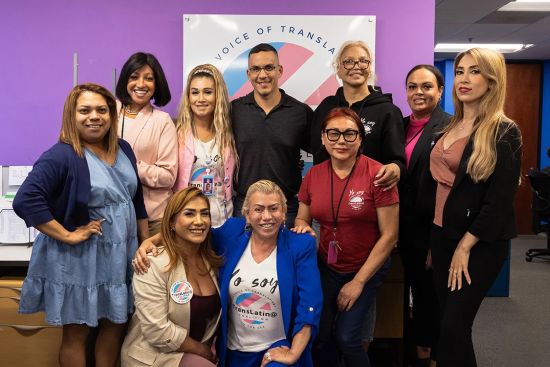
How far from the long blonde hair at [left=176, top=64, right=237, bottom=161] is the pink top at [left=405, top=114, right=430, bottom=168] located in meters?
0.88

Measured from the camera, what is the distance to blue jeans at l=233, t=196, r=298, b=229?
2.47 m

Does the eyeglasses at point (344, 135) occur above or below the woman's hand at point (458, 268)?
above

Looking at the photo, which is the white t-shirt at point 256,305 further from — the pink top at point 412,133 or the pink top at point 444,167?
the pink top at point 412,133

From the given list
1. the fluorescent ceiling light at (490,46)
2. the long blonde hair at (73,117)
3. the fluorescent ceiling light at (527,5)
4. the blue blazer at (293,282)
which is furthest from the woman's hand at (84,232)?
the fluorescent ceiling light at (490,46)

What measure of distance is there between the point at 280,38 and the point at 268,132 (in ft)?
3.10

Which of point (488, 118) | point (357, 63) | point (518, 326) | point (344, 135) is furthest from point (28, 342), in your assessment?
point (518, 326)

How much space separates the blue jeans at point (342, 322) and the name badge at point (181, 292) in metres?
0.58

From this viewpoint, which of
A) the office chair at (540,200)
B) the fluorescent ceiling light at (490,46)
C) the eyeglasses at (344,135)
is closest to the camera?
the eyeglasses at (344,135)

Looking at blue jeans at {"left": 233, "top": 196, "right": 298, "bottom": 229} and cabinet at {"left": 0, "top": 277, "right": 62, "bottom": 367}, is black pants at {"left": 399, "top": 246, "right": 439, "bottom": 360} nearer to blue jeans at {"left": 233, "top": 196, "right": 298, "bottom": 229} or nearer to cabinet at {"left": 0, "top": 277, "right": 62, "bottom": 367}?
blue jeans at {"left": 233, "top": 196, "right": 298, "bottom": 229}

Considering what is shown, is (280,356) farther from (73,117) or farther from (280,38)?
(280,38)

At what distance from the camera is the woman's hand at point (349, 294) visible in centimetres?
208

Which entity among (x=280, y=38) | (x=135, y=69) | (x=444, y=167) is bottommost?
(x=444, y=167)

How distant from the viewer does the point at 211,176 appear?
238cm

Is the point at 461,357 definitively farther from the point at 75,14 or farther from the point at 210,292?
the point at 75,14
